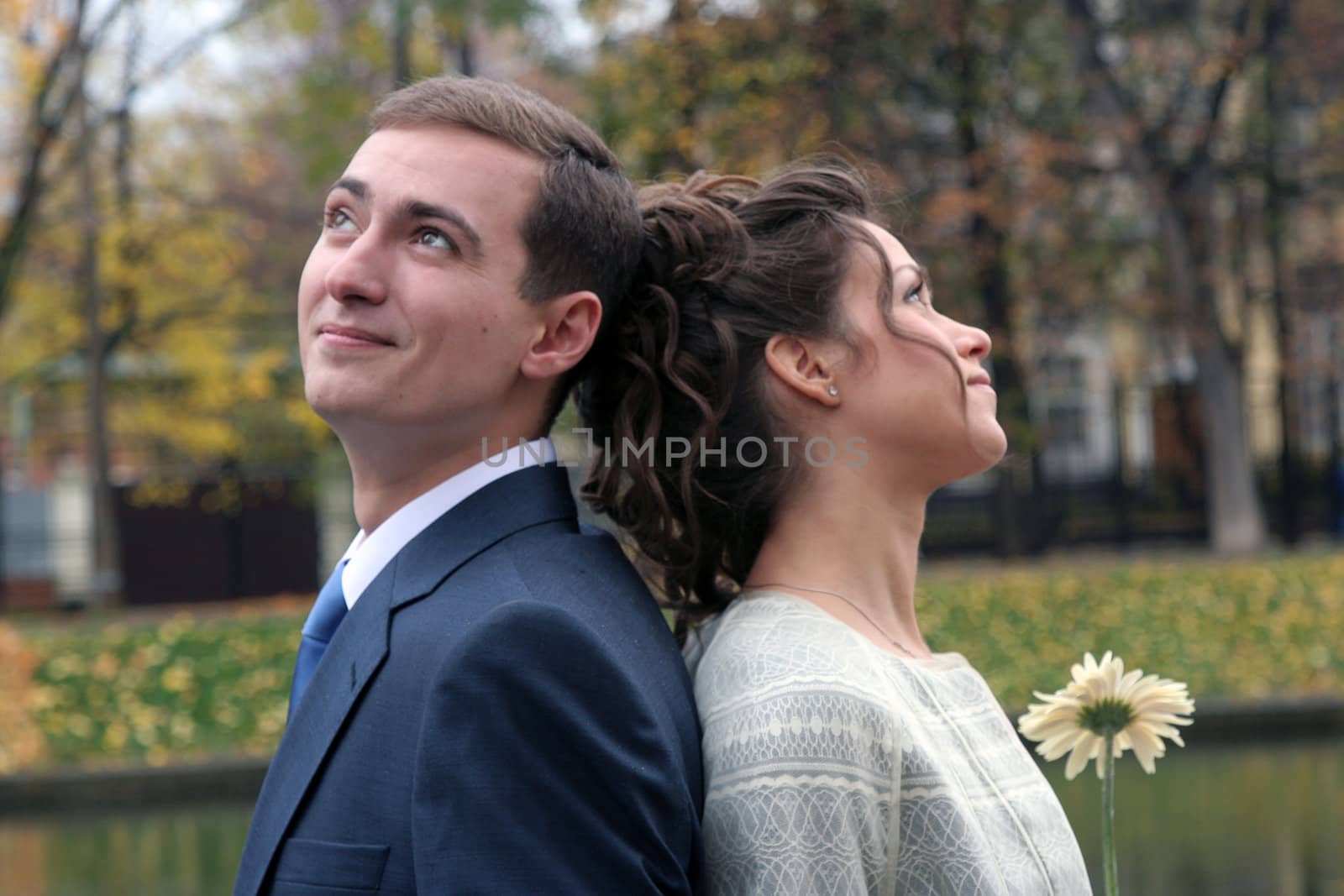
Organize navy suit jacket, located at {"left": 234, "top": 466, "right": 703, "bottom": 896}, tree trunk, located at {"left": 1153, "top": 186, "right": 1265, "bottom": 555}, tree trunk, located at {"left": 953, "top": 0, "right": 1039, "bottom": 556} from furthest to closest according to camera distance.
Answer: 1. tree trunk, located at {"left": 953, "top": 0, "right": 1039, "bottom": 556}
2. tree trunk, located at {"left": 1153, "top": 186, "right": 1265, "bottom": 555}
3. navy suit jacket, located at {"left": 234, "top": 466, "right": 703, "bottom": 896}

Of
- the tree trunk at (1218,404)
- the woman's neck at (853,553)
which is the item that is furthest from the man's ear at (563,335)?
the tree trunk at (1218,404)

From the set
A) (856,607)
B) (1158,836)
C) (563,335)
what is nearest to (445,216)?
(563,335)

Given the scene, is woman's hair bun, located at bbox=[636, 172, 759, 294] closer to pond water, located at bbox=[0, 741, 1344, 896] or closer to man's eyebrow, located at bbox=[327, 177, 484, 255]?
man's eyebrow, located at bbox=[327, 177, 484, 255]

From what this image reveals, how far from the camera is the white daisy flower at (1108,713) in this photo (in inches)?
86.5

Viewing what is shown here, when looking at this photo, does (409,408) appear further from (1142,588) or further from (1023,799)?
(1142,588)

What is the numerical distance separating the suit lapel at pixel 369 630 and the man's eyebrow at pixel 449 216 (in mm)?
307

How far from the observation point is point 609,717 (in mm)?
1792

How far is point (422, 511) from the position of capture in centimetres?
211

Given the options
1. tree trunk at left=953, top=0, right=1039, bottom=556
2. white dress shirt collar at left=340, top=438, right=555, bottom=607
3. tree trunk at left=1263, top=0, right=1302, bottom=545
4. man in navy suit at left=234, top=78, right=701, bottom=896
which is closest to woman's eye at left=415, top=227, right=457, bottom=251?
man in navy suit at left=234, top=78, right=701, bottom=896

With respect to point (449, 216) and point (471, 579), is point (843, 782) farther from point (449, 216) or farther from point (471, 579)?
point (449, 216)

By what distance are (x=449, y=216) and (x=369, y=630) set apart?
520 mm

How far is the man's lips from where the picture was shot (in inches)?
79.5

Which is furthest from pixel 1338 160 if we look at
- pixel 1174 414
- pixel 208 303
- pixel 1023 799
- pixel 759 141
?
pixel 1023 799

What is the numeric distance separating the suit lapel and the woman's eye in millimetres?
311
